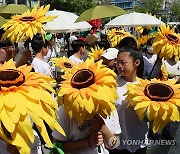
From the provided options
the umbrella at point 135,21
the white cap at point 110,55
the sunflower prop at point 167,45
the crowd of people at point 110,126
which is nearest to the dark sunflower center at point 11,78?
the crowd of people at point 110,126

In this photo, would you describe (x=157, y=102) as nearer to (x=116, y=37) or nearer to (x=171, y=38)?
(x=171, y=38)

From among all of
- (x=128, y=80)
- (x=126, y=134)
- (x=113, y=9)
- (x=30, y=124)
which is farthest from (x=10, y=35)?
(x=113, y=9)

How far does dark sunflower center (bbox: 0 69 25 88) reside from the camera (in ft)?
5.98

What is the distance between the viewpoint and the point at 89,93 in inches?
82.8

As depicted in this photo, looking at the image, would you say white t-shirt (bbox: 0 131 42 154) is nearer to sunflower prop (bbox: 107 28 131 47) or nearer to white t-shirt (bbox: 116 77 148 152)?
white t-shirt (bbox: 116 77 148 152)

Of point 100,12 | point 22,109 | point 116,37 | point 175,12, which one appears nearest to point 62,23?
point 116,37

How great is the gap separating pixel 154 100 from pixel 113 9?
4932 millimetres

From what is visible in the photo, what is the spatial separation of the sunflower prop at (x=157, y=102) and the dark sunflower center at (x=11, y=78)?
40.9 inches

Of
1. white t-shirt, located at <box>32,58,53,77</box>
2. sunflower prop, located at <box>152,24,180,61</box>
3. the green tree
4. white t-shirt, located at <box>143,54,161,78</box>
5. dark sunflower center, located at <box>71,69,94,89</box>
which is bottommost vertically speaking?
the green tree

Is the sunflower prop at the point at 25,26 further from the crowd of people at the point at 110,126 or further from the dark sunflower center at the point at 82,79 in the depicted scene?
the dark sunflower center at the point at 82,79

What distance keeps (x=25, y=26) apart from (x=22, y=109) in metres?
2.03

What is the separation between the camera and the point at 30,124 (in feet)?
5.60

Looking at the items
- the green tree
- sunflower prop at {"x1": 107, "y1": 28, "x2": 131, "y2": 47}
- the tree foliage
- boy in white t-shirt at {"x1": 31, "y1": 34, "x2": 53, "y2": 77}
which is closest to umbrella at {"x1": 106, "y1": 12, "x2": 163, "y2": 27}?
sunflower prop at {"x1": 107, "y1": 28, "x2": 131, "y2": 47}

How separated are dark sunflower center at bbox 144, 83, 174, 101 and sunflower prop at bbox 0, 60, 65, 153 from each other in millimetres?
1020
